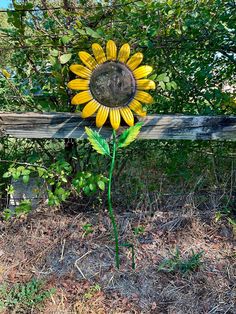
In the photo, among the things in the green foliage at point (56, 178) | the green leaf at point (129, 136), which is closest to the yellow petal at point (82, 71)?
the green leaf at point (129, 136)

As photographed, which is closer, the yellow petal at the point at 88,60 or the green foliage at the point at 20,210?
the yellow petal at the point at 88,60

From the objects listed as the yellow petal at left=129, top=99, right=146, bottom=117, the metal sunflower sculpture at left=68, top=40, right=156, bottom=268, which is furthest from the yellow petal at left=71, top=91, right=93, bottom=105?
the yellow petal at left=129, top=99, right=146, bottom=117

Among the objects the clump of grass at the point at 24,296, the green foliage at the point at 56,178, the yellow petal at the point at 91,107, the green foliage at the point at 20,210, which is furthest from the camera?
the green foliage at the point at 20,210

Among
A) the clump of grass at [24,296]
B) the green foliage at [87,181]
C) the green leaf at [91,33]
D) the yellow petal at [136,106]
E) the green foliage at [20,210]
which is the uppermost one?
the green leaf at [91,33]

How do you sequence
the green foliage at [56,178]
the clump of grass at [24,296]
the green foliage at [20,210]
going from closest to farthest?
the clump of grass at [24,296]
the green foliage at [56,178]
the green foliage at [20,210]

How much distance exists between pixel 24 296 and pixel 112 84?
1.23 m

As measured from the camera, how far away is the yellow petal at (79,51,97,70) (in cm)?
167

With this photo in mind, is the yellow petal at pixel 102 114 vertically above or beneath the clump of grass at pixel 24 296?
above

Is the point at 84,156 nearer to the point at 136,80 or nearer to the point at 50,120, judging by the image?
the point at 50,120

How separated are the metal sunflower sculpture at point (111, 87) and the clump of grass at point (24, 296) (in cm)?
56

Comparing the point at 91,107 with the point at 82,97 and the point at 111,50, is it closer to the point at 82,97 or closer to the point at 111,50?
the point at 82,97

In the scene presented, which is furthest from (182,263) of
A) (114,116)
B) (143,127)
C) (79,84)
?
(79,84)

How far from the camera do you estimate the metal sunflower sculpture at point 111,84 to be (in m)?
1.68

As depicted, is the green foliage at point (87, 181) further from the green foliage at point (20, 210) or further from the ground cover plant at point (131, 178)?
the green foliage at point (20, 210)
